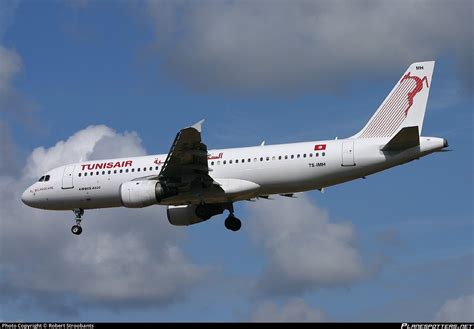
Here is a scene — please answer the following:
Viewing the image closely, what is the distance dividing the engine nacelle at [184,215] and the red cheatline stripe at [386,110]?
38.1 feet

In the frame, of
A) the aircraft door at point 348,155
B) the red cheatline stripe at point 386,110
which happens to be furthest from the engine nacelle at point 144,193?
the red cheatline stripe at point 386,110

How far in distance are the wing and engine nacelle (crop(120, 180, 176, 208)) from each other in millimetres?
476

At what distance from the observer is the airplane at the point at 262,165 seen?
53156 mm

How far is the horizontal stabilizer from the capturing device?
5184cm

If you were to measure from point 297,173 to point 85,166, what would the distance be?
1305cm

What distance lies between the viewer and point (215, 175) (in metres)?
56.5

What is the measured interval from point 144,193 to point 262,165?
20.7 feet

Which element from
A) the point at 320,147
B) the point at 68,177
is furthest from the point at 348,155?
the point at 68,177

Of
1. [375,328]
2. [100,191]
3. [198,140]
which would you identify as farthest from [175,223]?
[375,328]

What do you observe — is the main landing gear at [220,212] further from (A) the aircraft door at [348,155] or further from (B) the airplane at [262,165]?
(A) the aircraft door at [348,155]

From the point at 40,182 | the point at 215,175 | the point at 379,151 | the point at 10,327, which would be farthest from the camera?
the point at 40,182

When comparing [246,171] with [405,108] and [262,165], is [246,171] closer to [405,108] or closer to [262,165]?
[262,165]

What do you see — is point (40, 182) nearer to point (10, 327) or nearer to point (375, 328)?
point (10, 327)

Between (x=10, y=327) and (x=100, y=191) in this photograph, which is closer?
(x=10, y=327)
